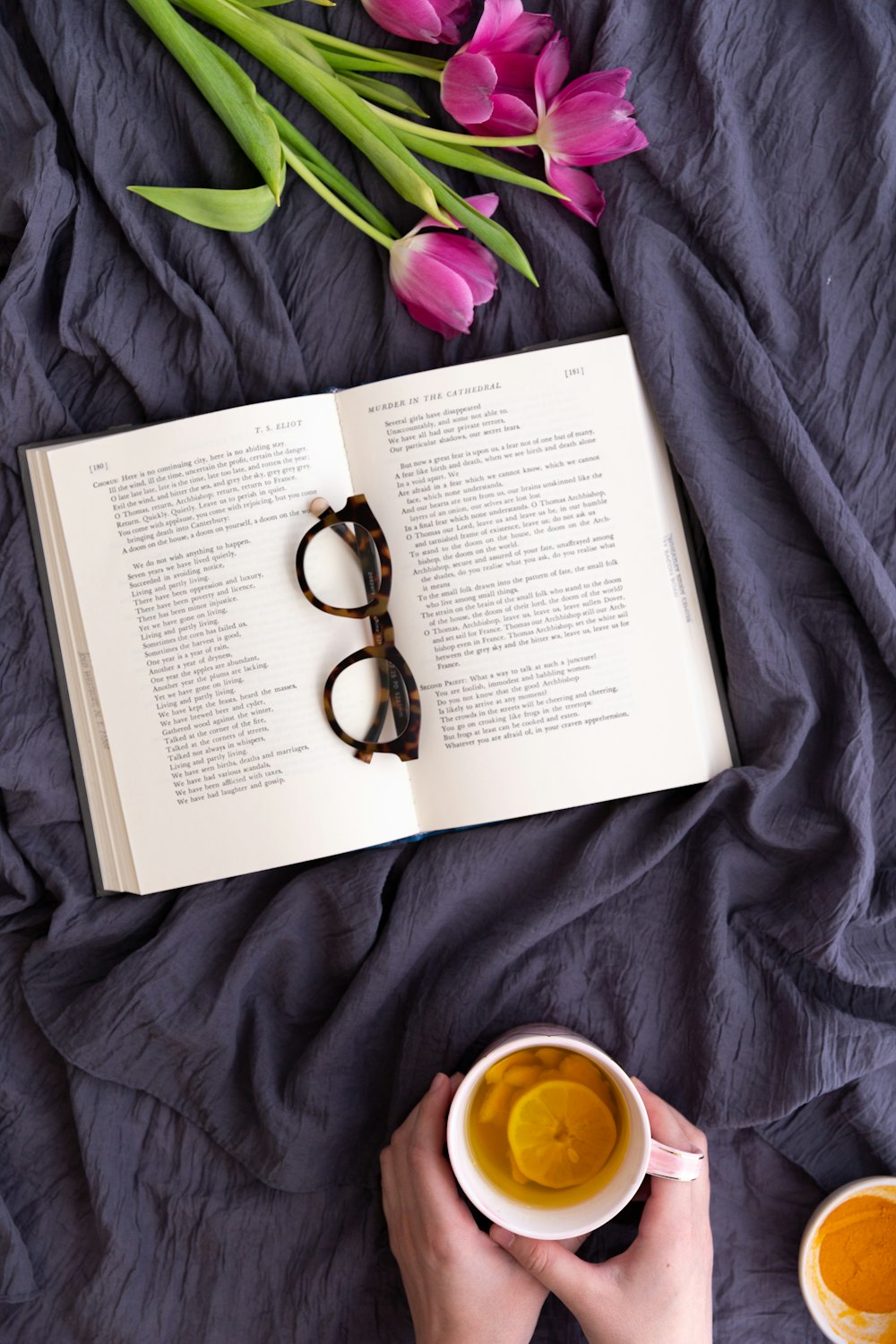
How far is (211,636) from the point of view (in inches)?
34.9

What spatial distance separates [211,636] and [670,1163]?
56cm

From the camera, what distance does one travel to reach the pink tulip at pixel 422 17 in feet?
2.67

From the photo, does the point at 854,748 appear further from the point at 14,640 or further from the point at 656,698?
the point at 14,640

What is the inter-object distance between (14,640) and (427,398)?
0.42 metres

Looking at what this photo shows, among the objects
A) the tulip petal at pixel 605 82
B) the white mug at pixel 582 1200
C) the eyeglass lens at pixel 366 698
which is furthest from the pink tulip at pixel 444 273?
the white mug at pixel 582 1200

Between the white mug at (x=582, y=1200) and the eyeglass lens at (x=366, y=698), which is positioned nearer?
the white mug at (x=582, y=1200)

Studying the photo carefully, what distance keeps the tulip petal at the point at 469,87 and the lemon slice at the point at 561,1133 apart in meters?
0.76

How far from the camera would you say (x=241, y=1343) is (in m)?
0.92

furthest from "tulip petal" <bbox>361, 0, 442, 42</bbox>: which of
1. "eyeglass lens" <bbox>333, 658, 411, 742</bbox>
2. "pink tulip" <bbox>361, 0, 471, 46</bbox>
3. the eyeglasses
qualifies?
"eyeglass lens" <bbox>333, 658, 411, 742</bbox>

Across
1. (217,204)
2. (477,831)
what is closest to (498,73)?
(217,204)

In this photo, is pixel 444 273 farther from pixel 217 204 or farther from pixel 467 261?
pixel 217 204

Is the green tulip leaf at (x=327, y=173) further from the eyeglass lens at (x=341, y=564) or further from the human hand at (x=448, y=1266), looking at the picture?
the human hand at (x=448, y=1266)

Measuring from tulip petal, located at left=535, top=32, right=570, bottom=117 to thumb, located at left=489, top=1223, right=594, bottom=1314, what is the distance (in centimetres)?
89

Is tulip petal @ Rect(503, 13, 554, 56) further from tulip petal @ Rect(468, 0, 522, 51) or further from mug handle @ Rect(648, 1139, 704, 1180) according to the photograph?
mug handle @ Rect(648, 1139, 704, 1180)
